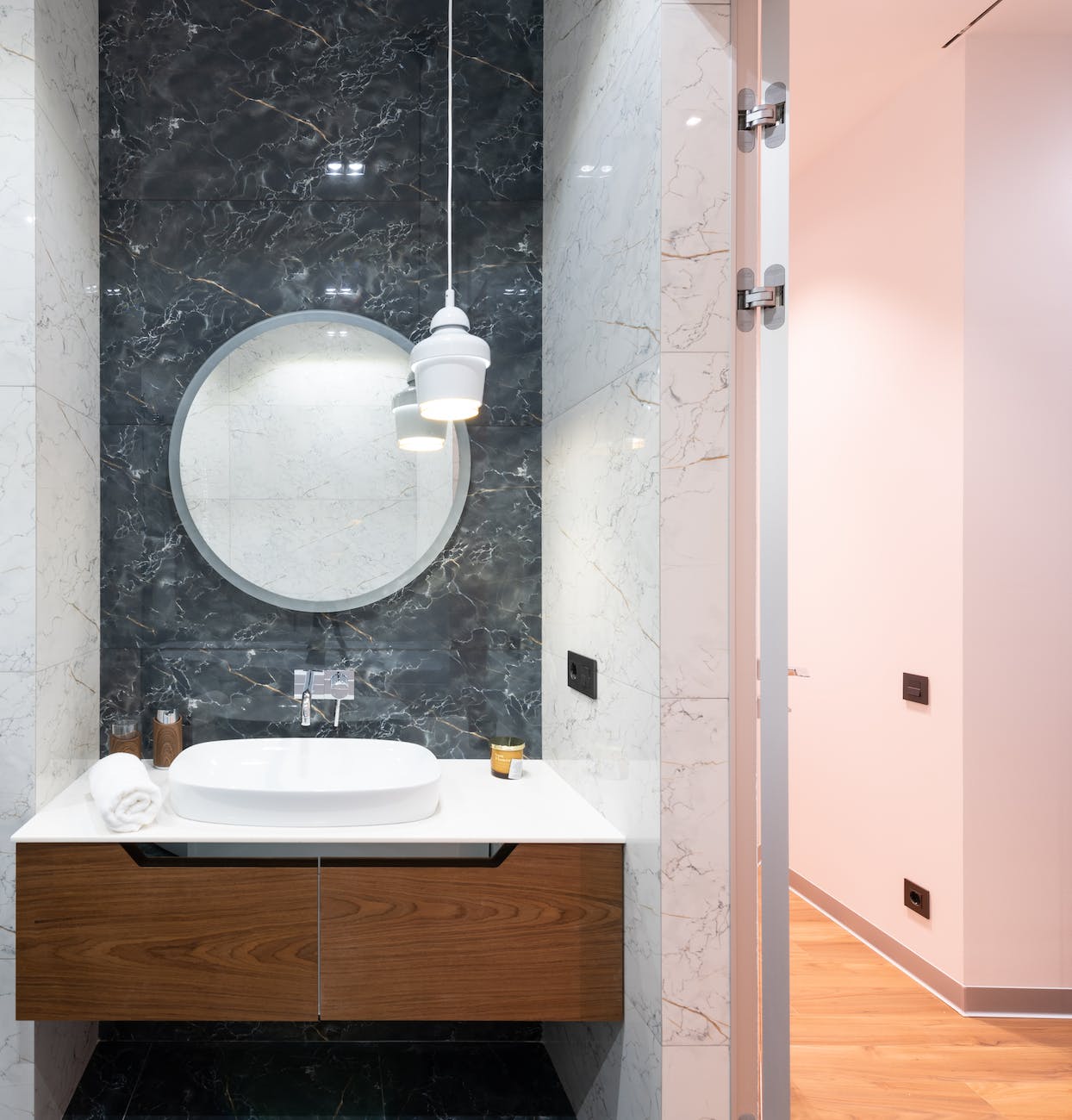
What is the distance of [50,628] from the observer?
1755 mm

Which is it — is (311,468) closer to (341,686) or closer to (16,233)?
(341,686)

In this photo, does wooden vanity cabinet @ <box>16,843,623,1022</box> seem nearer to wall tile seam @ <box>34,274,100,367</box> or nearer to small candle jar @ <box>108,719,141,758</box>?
small candle jar @ <box>108,719,141,758</box>

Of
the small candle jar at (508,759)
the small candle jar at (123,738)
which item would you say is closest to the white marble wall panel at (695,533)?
the small candle jar at (508,759)

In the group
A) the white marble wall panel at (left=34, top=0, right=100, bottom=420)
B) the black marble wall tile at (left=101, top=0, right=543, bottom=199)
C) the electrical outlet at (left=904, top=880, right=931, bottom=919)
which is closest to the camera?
the white marble wall panel at (left=34, top=0, right=100, bottom=420)

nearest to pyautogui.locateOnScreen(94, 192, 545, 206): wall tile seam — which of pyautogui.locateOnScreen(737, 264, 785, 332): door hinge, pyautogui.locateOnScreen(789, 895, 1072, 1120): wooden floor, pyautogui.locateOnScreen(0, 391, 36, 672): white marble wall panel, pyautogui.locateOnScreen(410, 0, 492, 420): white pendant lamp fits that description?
pyautogui.locateOnScreen(0, 391, 36, 672): white marble wall panel

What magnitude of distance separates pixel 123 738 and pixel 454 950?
1050mm

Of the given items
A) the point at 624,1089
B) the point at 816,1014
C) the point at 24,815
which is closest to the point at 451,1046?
the point at 624,1089

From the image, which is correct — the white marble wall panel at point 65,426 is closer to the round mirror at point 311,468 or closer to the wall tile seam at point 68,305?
the wall tile seam at point 68,305

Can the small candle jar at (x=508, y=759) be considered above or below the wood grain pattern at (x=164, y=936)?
above

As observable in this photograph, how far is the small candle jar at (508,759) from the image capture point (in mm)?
1952

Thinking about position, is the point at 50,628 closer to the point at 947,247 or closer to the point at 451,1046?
the point at 451,1046

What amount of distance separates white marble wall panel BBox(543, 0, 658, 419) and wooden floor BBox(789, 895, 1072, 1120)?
182 centimetres

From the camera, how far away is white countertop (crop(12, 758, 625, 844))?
59.4 inches

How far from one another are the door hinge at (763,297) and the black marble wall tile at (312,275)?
3.01 feet
